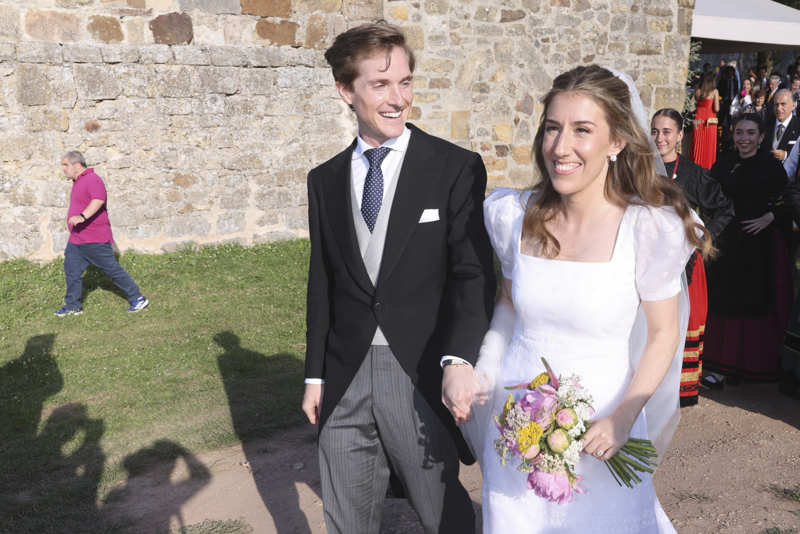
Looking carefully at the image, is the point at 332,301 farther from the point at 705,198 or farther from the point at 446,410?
the point at 705,198

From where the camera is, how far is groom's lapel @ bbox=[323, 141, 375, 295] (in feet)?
8.24

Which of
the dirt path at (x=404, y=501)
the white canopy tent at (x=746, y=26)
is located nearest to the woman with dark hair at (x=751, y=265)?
the dirt path at (x=404, y=501)

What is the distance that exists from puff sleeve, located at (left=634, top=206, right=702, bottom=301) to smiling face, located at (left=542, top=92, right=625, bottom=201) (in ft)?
0.76

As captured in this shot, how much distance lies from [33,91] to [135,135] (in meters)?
1.18

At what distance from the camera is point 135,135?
350 inches

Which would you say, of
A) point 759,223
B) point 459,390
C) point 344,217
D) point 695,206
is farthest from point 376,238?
point 759,223

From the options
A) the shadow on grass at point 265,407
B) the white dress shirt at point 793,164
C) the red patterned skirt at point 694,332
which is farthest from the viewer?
the white dress shirt at point 793,164

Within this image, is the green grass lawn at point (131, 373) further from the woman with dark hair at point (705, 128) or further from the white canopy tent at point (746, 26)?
the white canopy tent at point (746, 26)

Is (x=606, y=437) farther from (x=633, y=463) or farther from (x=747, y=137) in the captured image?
(x=747, y=137)

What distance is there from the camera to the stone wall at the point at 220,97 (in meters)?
8.43

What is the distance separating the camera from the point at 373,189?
2.54m

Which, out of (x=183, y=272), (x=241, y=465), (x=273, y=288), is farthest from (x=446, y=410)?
(x=183, y=272)

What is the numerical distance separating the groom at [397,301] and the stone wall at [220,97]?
704 centimetres

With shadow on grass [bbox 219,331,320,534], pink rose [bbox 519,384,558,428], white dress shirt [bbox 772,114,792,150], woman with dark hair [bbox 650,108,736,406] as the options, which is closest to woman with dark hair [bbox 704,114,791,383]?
woman with dark hair [bbox 650,108,736,406]
